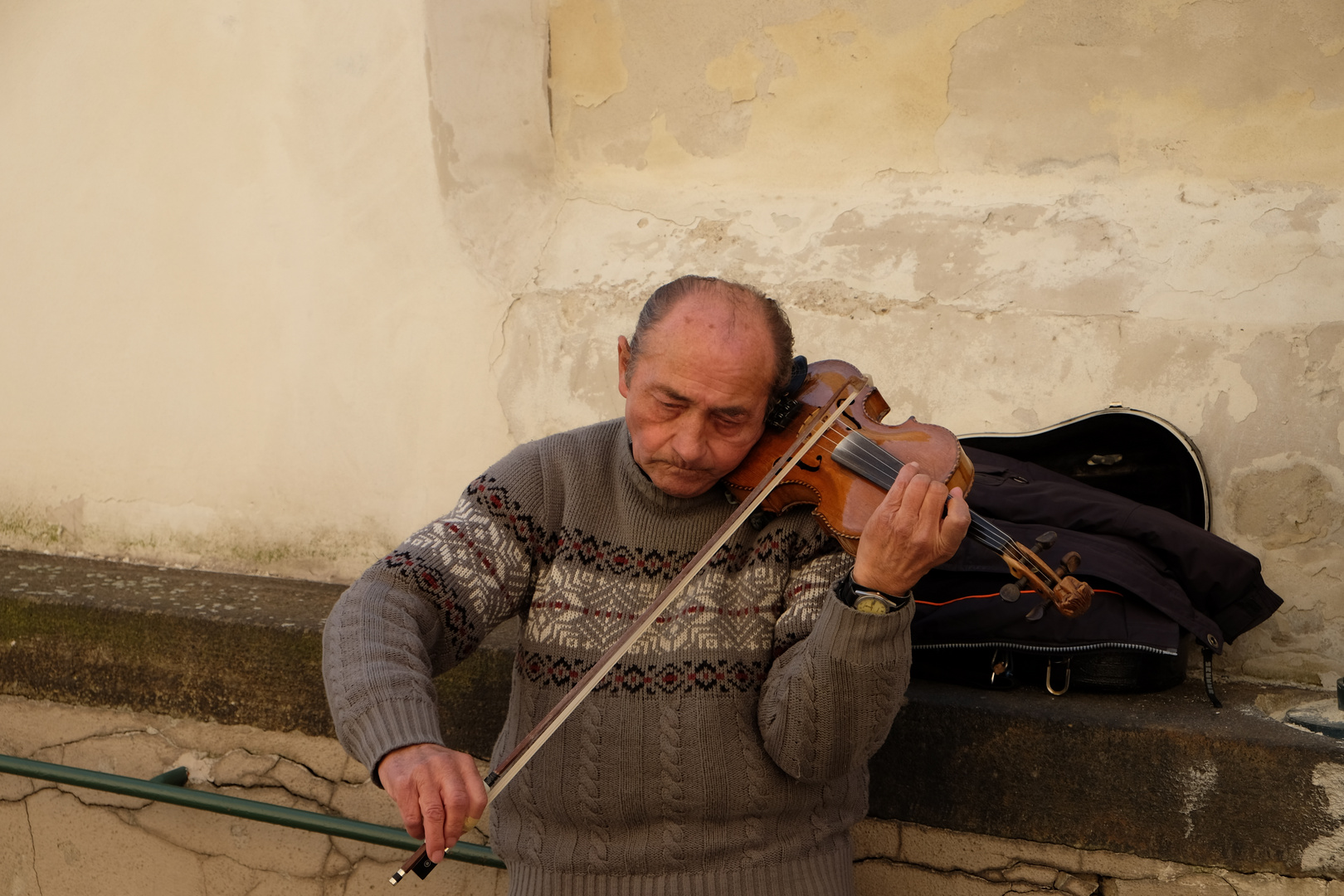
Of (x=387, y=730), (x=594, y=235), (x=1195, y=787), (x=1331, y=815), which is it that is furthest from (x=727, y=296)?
(x=594, y=235)

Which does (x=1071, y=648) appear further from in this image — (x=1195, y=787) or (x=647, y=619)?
(x=647, y=619)

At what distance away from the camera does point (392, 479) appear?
2.82 m

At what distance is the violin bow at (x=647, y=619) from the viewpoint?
48.4 inches

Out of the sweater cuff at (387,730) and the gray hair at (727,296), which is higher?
the gray hair at (727,296)

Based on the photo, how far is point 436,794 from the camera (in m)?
1.18

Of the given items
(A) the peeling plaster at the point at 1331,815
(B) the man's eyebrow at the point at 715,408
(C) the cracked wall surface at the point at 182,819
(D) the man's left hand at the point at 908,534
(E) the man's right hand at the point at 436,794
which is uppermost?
(B) the man's eyebrow at the point at 715,408

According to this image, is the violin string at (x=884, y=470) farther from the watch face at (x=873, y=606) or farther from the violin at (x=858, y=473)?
the watch face at (x=873, y=606)

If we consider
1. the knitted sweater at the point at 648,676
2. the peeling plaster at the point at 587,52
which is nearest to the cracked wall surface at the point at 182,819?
the knitted sweater at the point at 648,676

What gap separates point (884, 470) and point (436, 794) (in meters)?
0.71

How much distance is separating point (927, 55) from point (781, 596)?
59.8 inches

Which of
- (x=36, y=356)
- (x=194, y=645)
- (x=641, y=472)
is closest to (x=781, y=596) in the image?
(x=641, y=472)

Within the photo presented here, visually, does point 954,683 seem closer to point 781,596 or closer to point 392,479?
point 781,596

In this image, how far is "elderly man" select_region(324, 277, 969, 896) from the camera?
142cm

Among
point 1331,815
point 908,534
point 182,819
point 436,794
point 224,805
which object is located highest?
point 908,534
